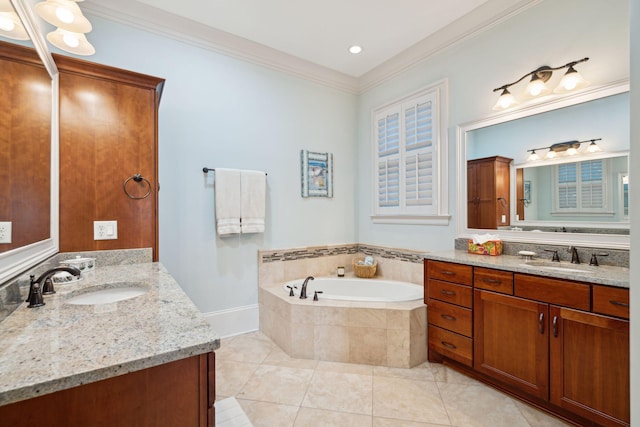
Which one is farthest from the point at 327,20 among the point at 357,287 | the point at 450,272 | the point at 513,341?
the point at 513,341

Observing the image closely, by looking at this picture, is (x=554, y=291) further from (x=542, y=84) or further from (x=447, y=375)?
(x=542, y=84)

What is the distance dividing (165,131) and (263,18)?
130cm

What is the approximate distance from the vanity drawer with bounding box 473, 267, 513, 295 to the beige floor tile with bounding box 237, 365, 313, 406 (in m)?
1.39

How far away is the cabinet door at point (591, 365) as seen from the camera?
142 centimetres

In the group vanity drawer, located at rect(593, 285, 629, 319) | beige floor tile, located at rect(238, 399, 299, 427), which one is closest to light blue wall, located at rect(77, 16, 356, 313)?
beige floor tile, located at rect(238, 399, 299, 427)

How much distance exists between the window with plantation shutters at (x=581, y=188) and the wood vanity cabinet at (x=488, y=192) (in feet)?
1.09

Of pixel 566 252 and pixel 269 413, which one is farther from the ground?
pixel 566 252

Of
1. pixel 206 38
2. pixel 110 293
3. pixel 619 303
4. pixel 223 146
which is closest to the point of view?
pixel 619 303

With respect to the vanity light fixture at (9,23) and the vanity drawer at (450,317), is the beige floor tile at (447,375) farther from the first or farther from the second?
the vanity light fixture at (9,23)

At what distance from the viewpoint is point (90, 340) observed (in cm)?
82

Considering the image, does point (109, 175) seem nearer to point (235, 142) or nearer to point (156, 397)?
point (235, 142)

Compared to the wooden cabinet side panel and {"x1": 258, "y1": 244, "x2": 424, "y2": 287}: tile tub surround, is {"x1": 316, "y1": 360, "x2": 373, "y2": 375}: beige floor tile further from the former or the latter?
the wooden cabinet side panel

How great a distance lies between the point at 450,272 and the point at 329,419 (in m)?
1.29

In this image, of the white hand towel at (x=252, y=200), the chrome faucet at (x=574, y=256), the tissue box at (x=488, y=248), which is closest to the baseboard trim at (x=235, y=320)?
the white hand towel at (x=252, y=200)
